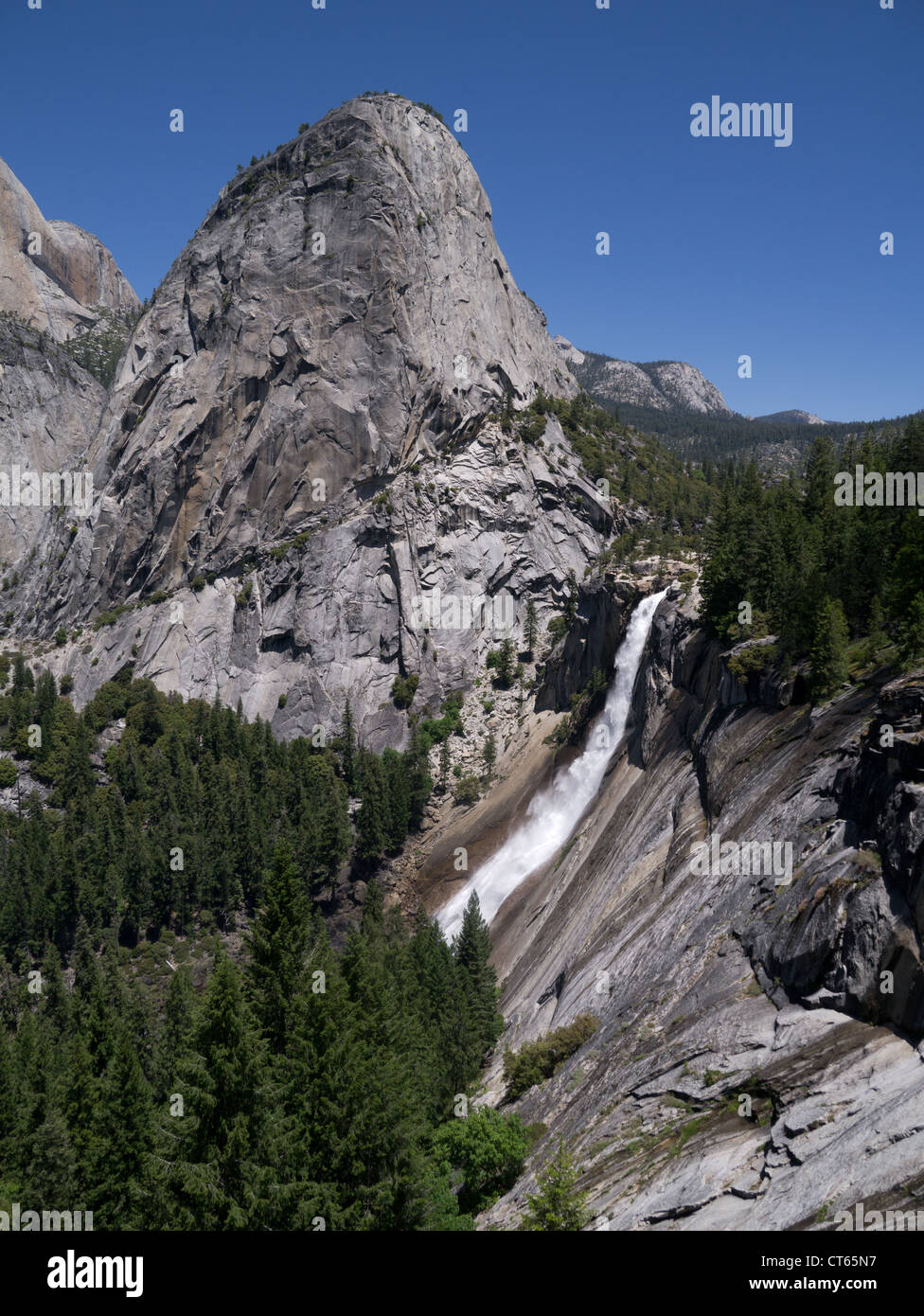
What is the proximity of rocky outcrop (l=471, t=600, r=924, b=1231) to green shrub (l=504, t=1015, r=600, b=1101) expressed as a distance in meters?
0.70

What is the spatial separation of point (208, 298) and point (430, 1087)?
13461 centimetres

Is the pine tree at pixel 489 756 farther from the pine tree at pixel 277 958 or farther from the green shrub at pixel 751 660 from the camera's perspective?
the pine tree at pixel 277 958

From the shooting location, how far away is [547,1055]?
38.6m

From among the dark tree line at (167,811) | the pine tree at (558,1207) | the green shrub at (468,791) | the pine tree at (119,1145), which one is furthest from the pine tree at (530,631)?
the pine tree at (558,1207)

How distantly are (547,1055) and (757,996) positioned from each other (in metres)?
12.9

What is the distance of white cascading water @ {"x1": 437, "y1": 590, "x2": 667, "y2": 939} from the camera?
76188 mm

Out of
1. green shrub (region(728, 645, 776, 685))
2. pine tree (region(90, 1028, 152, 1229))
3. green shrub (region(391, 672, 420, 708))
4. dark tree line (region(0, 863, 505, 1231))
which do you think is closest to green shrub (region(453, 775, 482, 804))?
green shrub (region(391, 672, 420, 708))

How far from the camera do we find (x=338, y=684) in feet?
396

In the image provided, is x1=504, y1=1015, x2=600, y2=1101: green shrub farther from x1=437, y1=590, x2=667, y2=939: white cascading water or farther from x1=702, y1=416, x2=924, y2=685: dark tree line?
x1=437, y1=590, x2=667, y2=939: white cascading water

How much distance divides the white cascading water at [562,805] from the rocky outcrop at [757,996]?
85.6ft

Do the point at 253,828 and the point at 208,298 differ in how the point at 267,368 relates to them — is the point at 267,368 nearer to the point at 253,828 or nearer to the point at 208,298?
the point at 208,298
